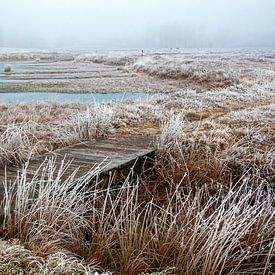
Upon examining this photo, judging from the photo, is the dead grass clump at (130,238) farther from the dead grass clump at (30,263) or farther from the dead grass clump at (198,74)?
the dead grass clump at (198,74)

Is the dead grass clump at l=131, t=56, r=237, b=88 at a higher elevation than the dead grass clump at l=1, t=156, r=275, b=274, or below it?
higher

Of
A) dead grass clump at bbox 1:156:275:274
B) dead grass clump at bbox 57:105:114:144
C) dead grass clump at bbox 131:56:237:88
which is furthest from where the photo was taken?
dead grass clump at bbox 131:56:237:88

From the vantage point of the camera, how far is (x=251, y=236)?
420 centimetres

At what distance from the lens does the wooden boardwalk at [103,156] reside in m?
4.98

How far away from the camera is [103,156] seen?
560 cm

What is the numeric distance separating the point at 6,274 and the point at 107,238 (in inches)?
50.0

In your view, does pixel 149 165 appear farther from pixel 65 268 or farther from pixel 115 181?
pixel 65 268

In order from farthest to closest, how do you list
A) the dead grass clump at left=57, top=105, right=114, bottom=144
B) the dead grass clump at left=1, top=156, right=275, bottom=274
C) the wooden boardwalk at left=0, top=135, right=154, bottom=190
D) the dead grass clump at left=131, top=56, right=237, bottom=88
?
the dead grass clump at left=131, top=56, right=237, bottom=88 → the dead grass clump at left=57, top=105, right=114, bottom=144 → the wooden boardwalk at left=0, top=135, right=154, bottom=190 → the dead grass clump at left=1, top=156, right=275, bottom=274

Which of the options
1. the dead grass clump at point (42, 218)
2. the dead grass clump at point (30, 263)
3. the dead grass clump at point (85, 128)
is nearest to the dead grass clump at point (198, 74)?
the dead grass clump at point (85, 128)

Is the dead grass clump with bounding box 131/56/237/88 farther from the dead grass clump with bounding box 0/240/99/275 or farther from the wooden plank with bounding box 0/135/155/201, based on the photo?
the dead grass clump with bounding box 0/240/99/275

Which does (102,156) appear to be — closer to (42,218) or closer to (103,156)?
(103,156)

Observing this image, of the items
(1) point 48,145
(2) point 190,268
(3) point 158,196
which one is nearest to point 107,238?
(2) point 190,268

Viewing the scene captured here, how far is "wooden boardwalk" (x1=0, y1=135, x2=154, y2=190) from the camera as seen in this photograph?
4980 mm

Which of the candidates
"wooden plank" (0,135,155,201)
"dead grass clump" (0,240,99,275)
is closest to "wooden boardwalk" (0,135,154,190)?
"wooden plank" (0,135,155,201)
